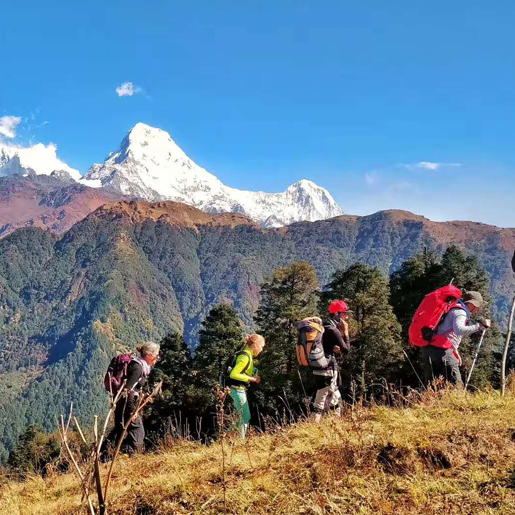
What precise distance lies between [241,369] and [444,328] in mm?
3202

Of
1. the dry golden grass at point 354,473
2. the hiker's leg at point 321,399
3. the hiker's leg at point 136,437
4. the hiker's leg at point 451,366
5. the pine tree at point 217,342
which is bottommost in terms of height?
the pine tree at point 217,342

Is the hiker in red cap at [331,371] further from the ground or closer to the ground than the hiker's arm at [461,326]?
closer to the ground

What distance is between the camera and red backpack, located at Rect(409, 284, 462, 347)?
5988 mm

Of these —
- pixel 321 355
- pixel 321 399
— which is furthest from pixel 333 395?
pixel 321 355

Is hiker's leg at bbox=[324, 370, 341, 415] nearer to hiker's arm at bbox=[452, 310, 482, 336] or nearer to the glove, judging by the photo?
hiker's arm at bbox=[452, 310, 482, 336]

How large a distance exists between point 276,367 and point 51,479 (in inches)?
832

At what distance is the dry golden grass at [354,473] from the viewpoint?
3.04 m

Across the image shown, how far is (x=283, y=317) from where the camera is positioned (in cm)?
2714

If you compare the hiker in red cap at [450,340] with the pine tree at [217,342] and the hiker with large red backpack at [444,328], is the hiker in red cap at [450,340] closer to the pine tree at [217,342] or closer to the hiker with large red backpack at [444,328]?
the hiker with large red backpack at [444,328]

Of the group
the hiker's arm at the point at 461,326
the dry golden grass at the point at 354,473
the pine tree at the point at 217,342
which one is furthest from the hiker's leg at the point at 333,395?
the pine tree at the point at 217,342

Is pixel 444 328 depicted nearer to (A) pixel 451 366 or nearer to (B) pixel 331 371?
(A) pixel 451 366

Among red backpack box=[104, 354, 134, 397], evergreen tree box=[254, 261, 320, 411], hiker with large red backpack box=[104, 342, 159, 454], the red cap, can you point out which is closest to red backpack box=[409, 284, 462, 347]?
the red cap

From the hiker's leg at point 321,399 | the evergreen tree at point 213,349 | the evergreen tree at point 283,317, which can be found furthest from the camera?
the evergreen tree at point 213,349

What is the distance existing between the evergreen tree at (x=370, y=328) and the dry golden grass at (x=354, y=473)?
658 inches
